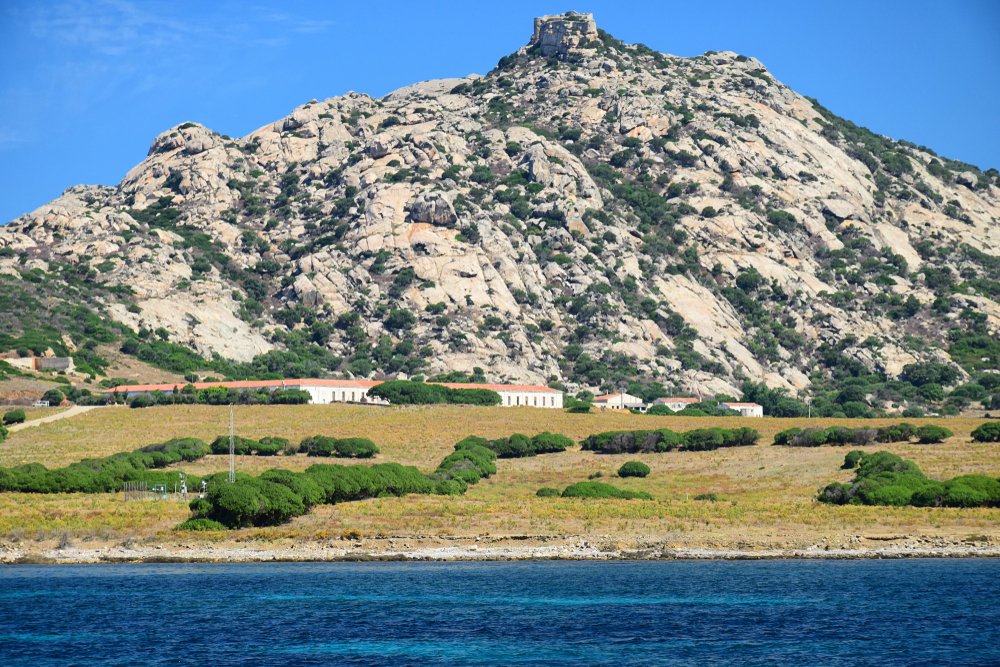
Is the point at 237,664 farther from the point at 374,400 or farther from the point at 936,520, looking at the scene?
the point at 374,400

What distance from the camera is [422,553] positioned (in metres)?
71.4

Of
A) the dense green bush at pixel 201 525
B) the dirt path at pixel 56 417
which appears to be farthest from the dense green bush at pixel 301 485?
the dirt path at pixel 56 417

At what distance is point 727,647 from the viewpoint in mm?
44969

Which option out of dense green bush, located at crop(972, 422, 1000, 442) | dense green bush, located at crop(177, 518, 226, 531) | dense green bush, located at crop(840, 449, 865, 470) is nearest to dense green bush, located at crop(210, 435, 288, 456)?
dense green bush, located at crop(177, 518, 226, 531)

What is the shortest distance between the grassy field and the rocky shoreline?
1.70 metres

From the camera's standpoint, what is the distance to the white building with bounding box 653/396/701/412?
174 metres

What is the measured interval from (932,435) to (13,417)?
90.8 m

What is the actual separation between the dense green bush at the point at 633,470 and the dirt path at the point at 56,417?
203 feet

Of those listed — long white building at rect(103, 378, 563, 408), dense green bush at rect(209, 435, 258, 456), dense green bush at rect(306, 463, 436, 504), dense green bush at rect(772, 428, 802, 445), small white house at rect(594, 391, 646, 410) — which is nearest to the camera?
dense green bush at rect(306, 463, 436, 504)

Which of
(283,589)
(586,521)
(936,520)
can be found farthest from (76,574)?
(936,520)

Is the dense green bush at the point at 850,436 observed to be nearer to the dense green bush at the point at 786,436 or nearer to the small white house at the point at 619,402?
the dense green bush at the point at 786,436

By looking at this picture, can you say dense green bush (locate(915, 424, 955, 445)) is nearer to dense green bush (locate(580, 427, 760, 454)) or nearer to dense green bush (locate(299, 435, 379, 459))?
dense green bush (locate(580, 427, 760, 454))

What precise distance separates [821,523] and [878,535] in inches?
190

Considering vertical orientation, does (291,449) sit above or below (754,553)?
above
